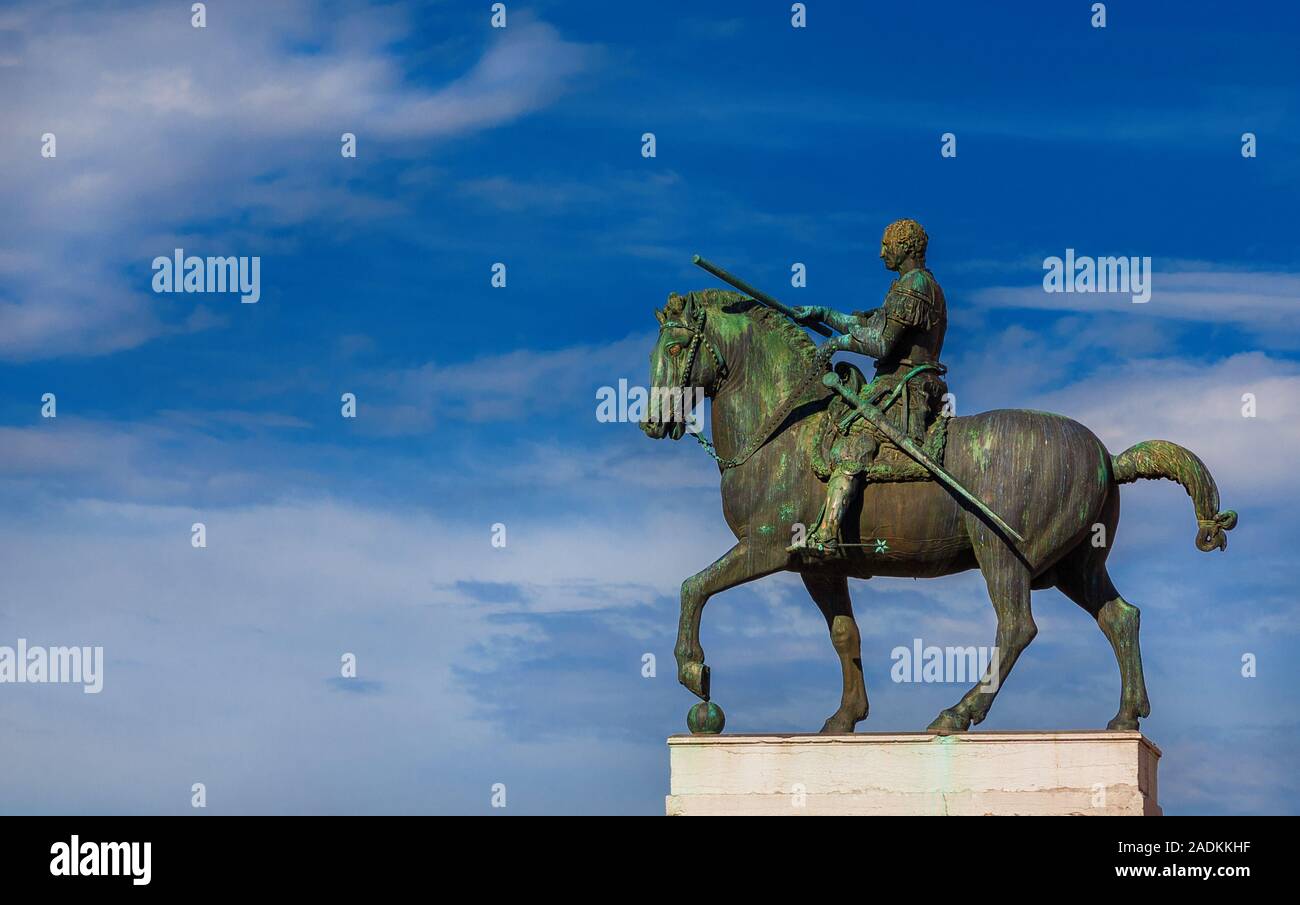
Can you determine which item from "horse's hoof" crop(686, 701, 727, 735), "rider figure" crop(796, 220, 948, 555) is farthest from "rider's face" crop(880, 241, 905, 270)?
"horse's hoof" crop(686, 701, 727, 735)

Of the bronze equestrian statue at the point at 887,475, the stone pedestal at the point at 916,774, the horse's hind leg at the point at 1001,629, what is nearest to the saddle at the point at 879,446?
the bronze equestrian statue at the point at 887,475

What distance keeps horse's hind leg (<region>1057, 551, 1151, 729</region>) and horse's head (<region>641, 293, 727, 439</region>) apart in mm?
3633

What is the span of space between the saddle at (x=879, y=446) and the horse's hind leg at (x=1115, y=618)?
1.68 m

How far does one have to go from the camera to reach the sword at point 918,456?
23.0m

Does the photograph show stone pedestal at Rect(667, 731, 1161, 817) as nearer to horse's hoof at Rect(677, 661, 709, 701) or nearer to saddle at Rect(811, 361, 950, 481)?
horse's hoof at Rect(677, 661, 709, 701)

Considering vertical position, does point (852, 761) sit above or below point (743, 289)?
below

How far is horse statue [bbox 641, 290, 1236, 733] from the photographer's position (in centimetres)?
2306

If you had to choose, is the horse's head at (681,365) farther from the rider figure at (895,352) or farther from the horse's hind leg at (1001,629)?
the horse's hind leg at (1001,629)

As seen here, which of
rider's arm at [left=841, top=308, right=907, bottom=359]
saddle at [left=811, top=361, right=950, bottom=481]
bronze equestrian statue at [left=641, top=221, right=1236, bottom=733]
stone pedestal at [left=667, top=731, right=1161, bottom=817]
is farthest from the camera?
rider's arm at [left=841, top=308, right=907, bottom=359]
